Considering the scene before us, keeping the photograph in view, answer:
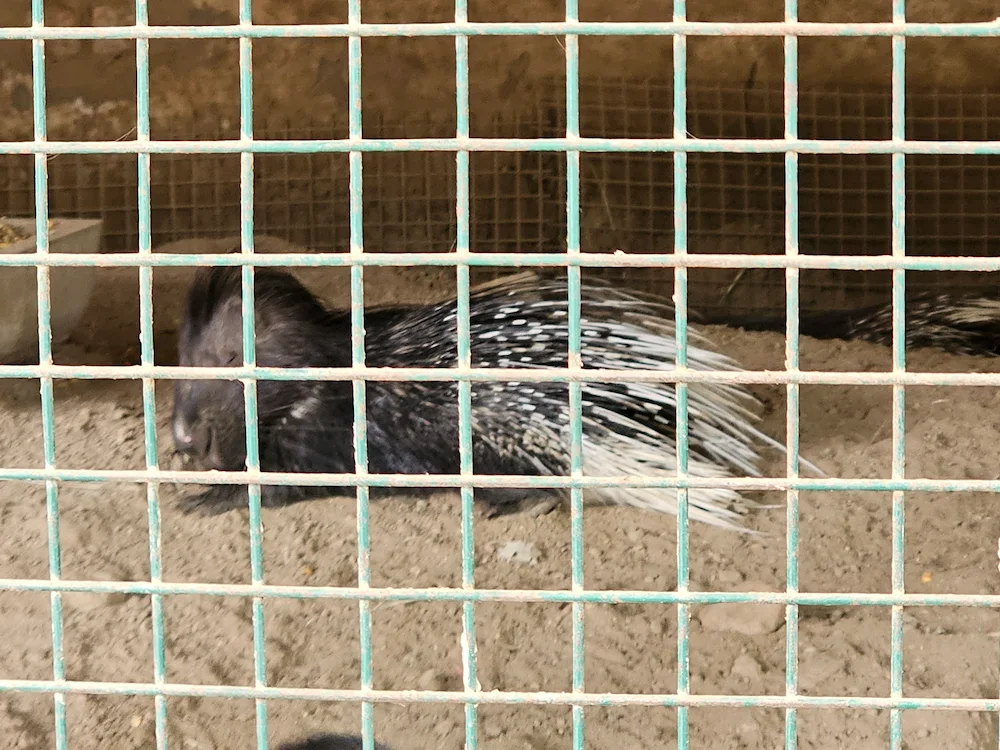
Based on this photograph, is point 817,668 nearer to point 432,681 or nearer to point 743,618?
point 743,618

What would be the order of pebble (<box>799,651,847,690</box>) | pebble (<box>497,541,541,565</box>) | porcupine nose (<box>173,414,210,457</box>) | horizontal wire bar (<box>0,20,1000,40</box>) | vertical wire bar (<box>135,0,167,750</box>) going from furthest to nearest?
porcupine nose (<box>173,414,210,457</box>) → pebble (<box>497,541,541,565</box>) → pebble (<box>799,651,847,690</box>) → vertical wire bar (<box>135,0,167,750</box>) → horizontal wire bar (<box>0,20,1000,40</box>)

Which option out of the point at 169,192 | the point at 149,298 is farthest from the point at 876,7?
the point at 149,298

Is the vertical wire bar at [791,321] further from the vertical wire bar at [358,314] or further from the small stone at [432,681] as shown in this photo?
the small stone at [432,681]

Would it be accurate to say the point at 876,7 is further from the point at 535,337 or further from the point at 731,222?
the point at 535,337

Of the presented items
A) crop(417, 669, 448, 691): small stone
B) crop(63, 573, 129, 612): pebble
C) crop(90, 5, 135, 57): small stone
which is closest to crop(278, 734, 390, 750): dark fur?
crop(417, 669, 448, 691): small stone

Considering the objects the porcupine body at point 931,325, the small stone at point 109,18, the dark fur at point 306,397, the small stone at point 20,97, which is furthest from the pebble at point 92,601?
the small stone at point 20,97

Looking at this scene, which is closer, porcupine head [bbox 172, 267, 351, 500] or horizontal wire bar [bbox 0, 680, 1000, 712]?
horizontal wire bar [bbox 0, 680, 1000, 712]

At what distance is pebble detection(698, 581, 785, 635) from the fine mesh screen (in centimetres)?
204

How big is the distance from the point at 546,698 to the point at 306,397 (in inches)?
82.4

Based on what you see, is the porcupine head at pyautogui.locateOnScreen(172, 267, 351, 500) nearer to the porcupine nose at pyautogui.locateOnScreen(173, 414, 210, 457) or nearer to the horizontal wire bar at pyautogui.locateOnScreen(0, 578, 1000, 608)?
the porcupine nose at pyautogui.locateOnScreen(173, 414, 210, 457)

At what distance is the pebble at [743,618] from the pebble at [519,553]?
44 cm

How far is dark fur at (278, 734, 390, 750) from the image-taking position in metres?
1.79

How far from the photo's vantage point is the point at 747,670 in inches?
78.2

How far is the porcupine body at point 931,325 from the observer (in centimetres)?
337
